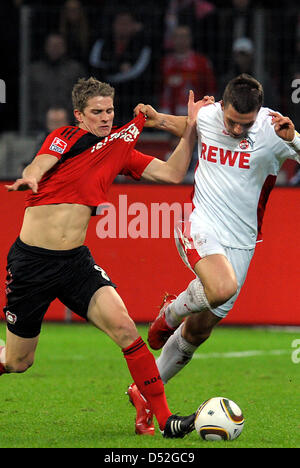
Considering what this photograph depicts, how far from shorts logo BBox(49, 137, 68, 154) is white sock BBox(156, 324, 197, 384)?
5.02ft

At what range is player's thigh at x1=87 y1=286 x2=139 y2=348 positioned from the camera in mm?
5660

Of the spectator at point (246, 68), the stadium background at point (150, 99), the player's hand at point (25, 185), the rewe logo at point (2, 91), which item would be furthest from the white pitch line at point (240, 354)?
the player's hand at point (25, 185)

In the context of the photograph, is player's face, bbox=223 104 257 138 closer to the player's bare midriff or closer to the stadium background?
the player's bare midriff

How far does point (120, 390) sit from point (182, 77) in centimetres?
519

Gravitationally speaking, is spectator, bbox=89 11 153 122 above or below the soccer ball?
above

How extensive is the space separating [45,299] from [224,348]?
433cm

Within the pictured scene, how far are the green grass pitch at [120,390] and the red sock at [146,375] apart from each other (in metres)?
0.20

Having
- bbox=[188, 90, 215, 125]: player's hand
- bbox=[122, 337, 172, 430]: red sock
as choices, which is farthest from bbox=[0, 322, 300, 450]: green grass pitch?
bbox=[188, 90, 215, 125]: player's hand

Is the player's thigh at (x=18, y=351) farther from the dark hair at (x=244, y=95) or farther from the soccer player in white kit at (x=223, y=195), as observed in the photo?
the dark hair at (x=244, y=95)

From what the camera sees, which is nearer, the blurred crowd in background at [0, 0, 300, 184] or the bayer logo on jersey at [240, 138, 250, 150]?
the bayer logo on jersey at [240, 138, 250, 150]

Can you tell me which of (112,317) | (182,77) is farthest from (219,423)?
(182,77)

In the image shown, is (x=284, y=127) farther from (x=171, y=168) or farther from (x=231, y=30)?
(x=231, y=30)

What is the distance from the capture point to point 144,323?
10.9 meters

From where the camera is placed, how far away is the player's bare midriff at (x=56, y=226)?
5.85m
